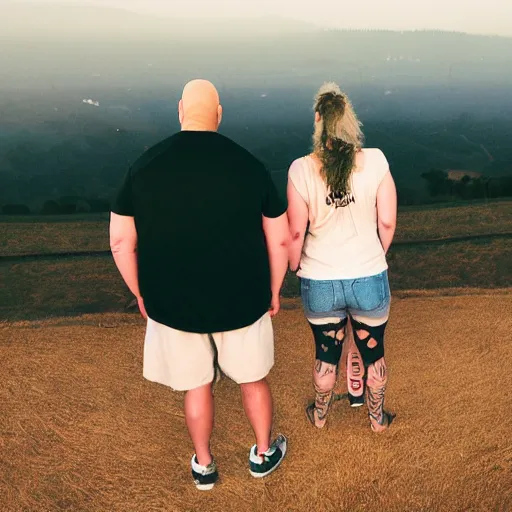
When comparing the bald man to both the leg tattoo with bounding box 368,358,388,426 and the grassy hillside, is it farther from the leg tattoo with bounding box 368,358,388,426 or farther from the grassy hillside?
the grassy hillside

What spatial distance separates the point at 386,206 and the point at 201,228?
3.77 feet

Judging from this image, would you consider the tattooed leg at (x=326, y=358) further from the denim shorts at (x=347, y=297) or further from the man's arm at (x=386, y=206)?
the man's arm at (x=386, y=206)

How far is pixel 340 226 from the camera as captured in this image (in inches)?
128

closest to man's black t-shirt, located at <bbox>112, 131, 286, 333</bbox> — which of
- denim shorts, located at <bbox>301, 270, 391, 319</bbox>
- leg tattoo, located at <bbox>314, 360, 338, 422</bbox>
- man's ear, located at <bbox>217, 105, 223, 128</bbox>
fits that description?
man's ear, located at <bbox>217, 105, 223, 128</bbox>

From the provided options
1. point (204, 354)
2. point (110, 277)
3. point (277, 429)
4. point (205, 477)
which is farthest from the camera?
point (110, 277)

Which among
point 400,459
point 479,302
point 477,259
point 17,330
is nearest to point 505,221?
point 477,259

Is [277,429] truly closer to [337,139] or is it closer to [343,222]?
[343,222]

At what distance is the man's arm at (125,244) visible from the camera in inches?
113

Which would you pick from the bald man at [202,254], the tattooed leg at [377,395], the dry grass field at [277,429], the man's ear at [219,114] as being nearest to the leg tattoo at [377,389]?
the tattooed leg at [377,395]

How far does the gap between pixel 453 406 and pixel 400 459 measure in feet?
2.60

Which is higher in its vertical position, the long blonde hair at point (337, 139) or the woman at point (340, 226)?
the long blonde hair at point (337, 139)

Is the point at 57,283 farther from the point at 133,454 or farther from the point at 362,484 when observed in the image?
the point at 362,484

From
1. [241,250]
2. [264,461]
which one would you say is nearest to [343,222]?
[241,250]

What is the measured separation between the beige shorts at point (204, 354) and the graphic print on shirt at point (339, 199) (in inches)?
28.3
